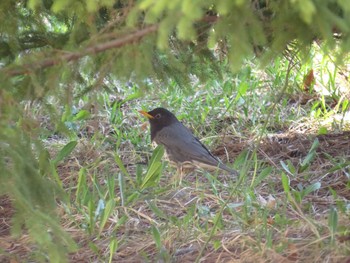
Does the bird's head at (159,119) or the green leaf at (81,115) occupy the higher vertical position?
the green leaf at (81,115)

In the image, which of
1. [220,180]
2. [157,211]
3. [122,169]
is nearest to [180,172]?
[220,180]

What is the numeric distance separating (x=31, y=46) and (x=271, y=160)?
1.83 meters

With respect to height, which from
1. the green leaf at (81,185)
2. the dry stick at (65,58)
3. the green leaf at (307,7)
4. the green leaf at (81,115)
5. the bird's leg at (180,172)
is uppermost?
the green leaf at (307,7)

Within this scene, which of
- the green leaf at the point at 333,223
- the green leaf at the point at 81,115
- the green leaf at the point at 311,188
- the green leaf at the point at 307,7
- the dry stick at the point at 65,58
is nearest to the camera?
the green leaf at the point at 307,7

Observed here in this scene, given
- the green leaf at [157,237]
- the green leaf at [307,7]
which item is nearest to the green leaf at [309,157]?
the green leaf at [157,237]

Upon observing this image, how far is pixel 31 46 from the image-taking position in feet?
12.5

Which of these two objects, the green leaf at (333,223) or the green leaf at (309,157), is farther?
the green leaf at (309,157)

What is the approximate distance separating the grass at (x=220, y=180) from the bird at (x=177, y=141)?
0.35 ft

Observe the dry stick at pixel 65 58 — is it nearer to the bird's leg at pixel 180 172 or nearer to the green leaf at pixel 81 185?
the green leaf at pixel 81 185

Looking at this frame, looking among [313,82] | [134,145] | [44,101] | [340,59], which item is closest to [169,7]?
[340,59]

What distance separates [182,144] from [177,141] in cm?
8

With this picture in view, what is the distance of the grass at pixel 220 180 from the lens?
3332 mm

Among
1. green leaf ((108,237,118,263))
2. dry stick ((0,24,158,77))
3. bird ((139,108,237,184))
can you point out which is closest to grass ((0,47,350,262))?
green leaf ((108,237,118,263))

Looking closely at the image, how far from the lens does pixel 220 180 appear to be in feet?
15.0
